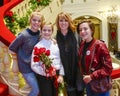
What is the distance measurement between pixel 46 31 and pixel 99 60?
726mm

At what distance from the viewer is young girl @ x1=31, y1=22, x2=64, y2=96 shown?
3820mm

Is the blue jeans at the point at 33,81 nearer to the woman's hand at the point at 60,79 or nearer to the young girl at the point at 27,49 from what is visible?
the young girl at the point at 27,49

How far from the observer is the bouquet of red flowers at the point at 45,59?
3.78m

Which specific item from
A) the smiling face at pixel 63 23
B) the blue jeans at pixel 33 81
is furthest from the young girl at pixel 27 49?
the smiling face at pixel 63 23

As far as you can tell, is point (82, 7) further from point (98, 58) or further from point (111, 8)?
point (98, 58)

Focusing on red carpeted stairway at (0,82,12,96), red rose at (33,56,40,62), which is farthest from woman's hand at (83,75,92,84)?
red carpeted stairway at (0,82,12,96)

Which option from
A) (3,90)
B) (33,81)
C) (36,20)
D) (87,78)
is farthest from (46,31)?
(3,90)

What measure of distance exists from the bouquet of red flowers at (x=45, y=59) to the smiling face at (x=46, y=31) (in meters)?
0.16

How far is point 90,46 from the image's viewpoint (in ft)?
12.0

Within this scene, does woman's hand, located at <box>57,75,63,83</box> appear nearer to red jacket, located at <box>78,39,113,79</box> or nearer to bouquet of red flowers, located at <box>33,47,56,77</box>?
bouquet of red flowers, located at <box>33,47,56,77</box>

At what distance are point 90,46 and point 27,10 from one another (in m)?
5.38

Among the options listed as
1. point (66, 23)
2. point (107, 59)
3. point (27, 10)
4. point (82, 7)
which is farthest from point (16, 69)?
point (82, 7)

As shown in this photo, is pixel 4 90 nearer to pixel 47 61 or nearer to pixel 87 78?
pixel 47 61

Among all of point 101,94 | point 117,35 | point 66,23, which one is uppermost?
point 66,23
